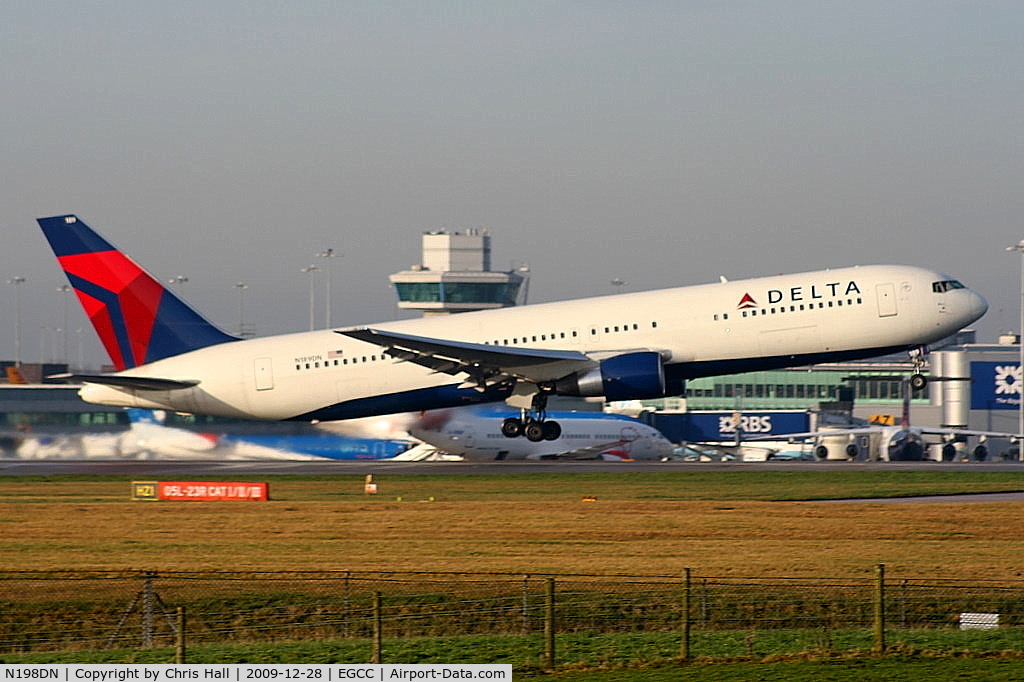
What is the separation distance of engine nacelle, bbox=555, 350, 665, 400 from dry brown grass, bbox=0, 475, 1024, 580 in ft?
11.8

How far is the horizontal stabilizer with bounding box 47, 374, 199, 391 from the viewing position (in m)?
50.2

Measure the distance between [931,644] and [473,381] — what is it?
32492mm

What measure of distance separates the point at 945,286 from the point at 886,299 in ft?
7.97

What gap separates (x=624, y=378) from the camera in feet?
156

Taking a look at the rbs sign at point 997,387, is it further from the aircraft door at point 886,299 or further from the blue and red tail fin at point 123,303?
the blue and red tail fin at point 123,303

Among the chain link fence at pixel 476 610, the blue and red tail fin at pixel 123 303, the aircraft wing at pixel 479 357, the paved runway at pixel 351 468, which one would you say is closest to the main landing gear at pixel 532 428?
the aircraft wing at pixel 479 357

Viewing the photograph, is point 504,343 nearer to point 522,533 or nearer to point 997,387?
point 522,533

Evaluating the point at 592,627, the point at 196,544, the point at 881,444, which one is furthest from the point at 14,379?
the point at 592,627

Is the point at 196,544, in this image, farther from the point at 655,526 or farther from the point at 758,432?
the point at 758,432

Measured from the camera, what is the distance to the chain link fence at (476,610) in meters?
20.8

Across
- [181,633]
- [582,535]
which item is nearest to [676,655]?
[181,633]

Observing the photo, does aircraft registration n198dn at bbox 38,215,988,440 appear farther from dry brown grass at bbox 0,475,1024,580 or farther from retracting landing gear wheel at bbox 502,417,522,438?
dry brown grass at bbox 0,475,1024,580

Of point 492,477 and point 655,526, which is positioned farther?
point 492,477

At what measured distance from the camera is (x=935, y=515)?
3656 cm
